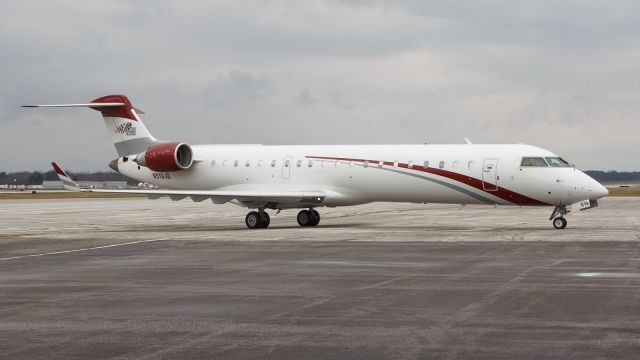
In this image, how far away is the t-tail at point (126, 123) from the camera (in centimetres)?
3572

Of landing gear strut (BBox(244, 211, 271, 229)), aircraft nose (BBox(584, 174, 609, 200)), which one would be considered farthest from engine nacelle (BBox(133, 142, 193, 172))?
aircraft nose (BBox(584, 174, 609, 200))

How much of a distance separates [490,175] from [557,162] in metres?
2.17

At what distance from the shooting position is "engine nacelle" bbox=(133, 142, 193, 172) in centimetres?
3356

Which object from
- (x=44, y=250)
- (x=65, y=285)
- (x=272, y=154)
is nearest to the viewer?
(x=65, y=285)

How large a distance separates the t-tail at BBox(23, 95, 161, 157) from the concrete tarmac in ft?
42.6

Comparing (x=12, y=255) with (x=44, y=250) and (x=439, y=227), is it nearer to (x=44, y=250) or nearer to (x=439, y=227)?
(x=44, y=250)

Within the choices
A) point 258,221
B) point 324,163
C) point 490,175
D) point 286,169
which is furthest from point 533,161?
point 258,221

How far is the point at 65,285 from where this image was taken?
13.7 m

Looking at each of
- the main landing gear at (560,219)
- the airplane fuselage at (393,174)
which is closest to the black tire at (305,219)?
the airplane fuselage at (393,174)

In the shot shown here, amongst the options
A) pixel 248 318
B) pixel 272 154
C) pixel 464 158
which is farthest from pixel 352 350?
pixel 272 154

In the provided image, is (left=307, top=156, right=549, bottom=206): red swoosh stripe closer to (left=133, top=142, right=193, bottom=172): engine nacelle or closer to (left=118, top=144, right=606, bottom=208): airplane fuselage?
(left=118, top=144, right=606, bottom=208): airplane fuselage

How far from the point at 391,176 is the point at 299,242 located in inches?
297

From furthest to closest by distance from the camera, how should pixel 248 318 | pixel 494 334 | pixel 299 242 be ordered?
1. pixel 299 242
2. pixel 248 318
3. pixel 494 334

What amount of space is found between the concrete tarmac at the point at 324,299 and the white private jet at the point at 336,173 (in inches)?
195
